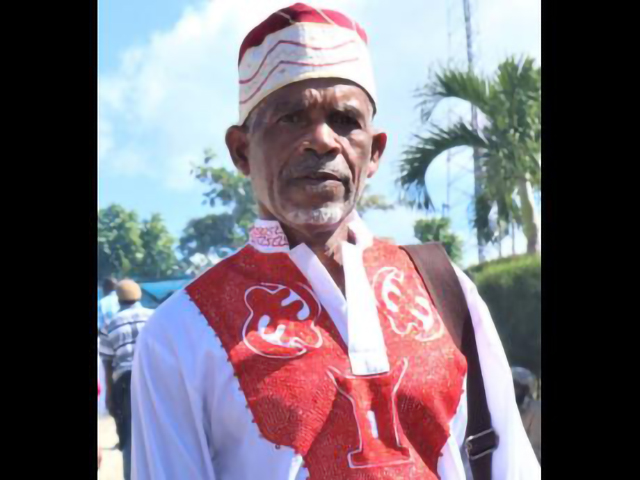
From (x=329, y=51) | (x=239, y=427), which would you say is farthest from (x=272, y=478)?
(x=329, y=51)

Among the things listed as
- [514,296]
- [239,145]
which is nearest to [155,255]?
[514,296]

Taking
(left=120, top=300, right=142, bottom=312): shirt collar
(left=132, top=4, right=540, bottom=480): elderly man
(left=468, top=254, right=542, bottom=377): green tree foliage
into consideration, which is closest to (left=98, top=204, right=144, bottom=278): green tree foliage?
(left=120, top=300, right=142, bottom=312): shirt collar

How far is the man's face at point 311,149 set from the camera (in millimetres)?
2125

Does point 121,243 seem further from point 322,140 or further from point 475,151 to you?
point 322,140

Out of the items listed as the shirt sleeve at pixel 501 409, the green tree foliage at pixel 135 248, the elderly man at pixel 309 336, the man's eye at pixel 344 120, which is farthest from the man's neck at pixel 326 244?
the green tree foliage at pixel 135 248

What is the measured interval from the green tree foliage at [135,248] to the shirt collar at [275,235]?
3.47 metres

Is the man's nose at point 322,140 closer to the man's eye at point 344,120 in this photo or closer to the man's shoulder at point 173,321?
the man's eye at point 344,120

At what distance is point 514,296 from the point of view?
6137 millimetres

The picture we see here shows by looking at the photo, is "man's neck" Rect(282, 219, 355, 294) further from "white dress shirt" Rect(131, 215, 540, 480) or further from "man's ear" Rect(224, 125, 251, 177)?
"man's ear" Rect(224, 125, 251, 177)

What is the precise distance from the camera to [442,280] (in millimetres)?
2338

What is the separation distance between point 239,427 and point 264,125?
2.48ft

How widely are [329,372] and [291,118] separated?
25.3 inches

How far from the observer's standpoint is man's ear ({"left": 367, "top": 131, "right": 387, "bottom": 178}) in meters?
2.29
